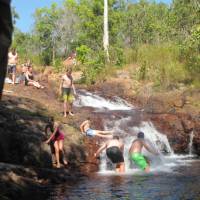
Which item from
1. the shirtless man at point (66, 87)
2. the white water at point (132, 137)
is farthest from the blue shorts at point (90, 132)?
the shirtless man at point (66, 87)

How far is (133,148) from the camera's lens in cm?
1475

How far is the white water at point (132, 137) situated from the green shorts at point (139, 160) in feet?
1.49

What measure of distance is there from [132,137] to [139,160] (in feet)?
14.9

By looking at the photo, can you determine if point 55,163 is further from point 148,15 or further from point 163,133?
point 148,15

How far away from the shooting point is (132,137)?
63.4 feet

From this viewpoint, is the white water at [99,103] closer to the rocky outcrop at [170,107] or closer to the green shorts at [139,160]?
the rocky outcrop at [170,107]

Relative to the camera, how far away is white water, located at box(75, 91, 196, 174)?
1658 cm

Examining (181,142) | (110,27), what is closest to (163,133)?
(181,142)

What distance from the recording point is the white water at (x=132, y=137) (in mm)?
16578

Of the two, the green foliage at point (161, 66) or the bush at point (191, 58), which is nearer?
the bush at point (191, 58)

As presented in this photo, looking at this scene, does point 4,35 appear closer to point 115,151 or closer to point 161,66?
point 115,151

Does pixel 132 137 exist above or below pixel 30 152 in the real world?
above

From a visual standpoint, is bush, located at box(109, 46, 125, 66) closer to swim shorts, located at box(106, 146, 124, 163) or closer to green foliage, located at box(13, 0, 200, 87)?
green foliage, located at box(13, 0, 200, 87)

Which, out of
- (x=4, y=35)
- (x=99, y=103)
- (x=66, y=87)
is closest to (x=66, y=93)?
(x=66, y=87)
